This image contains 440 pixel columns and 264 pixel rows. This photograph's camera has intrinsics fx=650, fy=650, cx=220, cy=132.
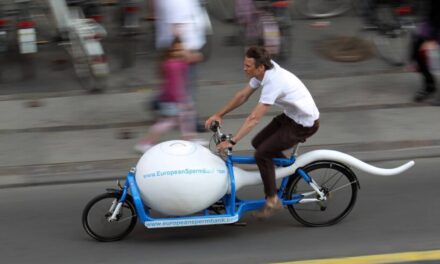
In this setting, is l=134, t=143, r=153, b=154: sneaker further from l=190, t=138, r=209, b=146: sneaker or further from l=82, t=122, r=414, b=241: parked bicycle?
l=82, t=122, r=414, b=241: parked bicycle

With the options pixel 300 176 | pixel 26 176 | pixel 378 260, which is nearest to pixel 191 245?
pixel 300 176

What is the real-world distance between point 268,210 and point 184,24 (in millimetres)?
2997

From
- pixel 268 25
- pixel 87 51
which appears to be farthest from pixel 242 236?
pixel 268 25

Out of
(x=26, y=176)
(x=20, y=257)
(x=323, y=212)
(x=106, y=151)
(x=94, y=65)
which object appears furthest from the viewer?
(x=94, y=65)

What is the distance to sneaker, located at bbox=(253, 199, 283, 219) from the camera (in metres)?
5.57

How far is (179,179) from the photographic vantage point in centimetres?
521

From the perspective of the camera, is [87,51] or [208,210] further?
[87,51]

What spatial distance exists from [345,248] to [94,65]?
5.20m

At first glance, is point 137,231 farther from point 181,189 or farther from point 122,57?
point 122,57

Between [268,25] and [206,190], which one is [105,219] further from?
[268,25]

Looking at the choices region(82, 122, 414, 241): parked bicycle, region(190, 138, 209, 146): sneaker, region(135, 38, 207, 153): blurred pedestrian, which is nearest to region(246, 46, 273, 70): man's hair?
region(82, 122, 414, 241): parked bicycle

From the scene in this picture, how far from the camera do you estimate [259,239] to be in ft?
18.4

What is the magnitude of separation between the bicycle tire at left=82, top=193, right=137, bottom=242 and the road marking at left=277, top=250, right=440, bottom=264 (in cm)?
144

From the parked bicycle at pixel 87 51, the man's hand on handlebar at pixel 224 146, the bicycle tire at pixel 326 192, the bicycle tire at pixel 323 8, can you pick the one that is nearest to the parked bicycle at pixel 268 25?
the bicycle tire at pixel 323 8
